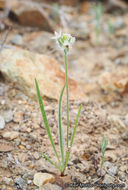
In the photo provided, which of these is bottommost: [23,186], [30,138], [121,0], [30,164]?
[23,186]

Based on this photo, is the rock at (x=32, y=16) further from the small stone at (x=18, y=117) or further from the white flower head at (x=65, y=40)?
the white flower head at (x=65, y=40)

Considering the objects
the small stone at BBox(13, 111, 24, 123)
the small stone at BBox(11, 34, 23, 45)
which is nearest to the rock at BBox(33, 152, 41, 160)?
the small stone at BBox(13, 111, 24, 123)

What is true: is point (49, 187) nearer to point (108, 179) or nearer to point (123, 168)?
point (108, 179)

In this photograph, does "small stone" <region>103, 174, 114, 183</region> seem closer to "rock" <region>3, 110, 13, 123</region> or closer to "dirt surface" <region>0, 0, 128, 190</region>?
"dirt surface" <region>0, 0, 128, 190</region>

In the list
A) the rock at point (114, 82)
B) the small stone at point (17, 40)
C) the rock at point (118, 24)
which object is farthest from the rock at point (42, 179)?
the rock at point (118, 24)

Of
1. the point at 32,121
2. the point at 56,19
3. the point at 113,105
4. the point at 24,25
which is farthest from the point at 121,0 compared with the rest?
the point at 32,121

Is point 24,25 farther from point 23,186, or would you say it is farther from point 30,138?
point 23,186

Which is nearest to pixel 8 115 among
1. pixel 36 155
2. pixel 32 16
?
pixel 36 155
